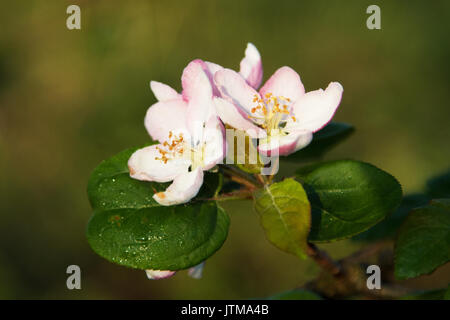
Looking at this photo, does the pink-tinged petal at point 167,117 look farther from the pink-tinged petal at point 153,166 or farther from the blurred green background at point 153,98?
the blurred green background at point 153,98

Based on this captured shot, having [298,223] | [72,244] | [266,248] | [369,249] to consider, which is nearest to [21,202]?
[72,244]

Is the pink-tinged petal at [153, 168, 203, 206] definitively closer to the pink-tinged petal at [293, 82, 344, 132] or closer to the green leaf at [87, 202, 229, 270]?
the green leaf at [87, 202, 229, 270]

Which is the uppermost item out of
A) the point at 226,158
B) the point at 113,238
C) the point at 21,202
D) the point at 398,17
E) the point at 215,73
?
the point at 398,17

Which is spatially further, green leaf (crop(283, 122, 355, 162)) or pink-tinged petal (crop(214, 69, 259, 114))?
green leaf (crop(283, 122, 355, 162))

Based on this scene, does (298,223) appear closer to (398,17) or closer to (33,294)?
(33,294)

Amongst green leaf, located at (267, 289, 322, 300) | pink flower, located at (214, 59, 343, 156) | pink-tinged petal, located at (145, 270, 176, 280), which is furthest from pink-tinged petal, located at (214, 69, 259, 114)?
green leaf, located at (267, 289, 322, 300)

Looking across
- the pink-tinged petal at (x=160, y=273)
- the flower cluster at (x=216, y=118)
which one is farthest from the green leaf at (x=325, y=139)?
the pink-tinged petal at (x=160, y=273)

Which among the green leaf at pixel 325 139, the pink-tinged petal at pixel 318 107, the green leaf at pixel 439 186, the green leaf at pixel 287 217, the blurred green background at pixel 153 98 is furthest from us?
the blurred green background at pixel 153 98
